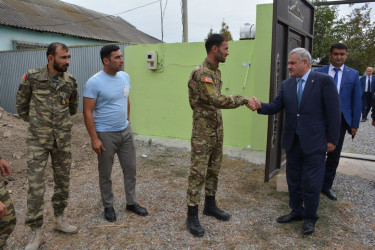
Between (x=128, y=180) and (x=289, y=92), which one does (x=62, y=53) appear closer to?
(x=128, y=180)

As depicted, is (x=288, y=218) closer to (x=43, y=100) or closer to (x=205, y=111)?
(x=205, y=111)

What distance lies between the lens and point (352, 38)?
60.8 feet

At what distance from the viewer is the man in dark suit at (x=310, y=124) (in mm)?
2967

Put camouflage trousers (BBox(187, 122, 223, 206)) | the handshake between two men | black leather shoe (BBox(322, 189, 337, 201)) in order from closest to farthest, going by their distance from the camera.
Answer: camouflage trousers (BBox(187, 122, 223, 206)) → the handshake between two men → black leather shoe (BBox(322, 189, 337, 201))

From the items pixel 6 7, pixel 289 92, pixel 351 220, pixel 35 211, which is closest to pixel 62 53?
pixel 35 211

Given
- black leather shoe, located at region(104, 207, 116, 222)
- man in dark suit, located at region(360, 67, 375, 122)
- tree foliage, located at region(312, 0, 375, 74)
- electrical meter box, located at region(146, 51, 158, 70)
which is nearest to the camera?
black leather shoe, located at region(104, 207, 116, 222)

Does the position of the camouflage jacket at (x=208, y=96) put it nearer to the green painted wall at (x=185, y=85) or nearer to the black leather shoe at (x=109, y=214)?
the black leather shoe at (x=109, y=214)

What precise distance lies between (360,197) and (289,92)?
2065 mm

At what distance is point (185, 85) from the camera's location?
707 cm

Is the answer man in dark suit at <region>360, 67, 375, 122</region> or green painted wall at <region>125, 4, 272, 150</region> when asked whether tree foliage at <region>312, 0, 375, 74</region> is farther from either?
green painted wall at <region>125, 4, 272, 150</region>

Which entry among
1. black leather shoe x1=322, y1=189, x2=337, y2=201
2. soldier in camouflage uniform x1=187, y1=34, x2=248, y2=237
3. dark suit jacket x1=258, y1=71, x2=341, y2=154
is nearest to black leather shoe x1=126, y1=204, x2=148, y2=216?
soldier in camouflage uniform x1=187, y1=34, x2=248, y2=237

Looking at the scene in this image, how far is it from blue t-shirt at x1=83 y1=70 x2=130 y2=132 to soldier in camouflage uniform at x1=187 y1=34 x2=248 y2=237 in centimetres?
81

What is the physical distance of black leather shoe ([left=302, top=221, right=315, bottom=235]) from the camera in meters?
3.06

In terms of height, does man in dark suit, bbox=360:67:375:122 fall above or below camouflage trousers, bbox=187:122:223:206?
above
